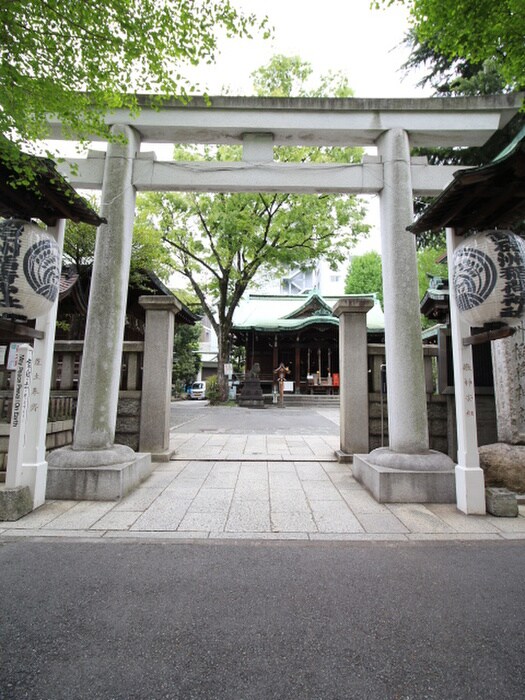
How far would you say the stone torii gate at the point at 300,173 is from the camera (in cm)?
516

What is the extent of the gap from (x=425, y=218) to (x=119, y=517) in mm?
5091

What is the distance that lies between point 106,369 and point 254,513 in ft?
9.64

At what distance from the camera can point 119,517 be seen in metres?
3.91

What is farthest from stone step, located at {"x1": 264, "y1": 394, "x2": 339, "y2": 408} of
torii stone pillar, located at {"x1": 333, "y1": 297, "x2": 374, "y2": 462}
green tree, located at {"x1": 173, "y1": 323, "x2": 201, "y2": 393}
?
torii stone pillar, located at {"x1": 333, "y1": 297, "x2": 374, "y2": 462}

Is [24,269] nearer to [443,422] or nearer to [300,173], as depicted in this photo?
[300,173]

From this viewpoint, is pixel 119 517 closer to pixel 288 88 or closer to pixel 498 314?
pixel 498 314

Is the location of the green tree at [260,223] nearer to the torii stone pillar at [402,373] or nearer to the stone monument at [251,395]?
the stone monument at [251,395]

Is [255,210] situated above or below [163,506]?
above

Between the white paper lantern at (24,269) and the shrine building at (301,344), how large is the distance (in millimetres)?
19215

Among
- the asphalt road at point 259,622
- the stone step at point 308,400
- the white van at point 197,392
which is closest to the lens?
the asphalt road at point 259,622

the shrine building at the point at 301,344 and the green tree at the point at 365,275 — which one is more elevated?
the green tree at the point at 365,275

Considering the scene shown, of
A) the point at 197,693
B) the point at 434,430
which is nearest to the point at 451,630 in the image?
the point at 197,693

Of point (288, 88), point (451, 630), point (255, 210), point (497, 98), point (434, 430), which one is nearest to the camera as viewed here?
point (451, 630)

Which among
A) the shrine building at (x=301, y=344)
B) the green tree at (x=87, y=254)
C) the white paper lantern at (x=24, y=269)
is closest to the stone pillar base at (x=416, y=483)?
A: the white paper lantern at (x=24, y=269)
